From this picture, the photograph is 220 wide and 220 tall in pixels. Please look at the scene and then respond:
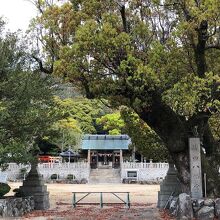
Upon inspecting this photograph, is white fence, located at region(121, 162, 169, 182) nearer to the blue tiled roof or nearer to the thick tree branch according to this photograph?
the blue tiled roof

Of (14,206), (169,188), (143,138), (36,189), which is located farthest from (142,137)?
(14,206)

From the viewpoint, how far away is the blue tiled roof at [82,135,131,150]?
4472 cm

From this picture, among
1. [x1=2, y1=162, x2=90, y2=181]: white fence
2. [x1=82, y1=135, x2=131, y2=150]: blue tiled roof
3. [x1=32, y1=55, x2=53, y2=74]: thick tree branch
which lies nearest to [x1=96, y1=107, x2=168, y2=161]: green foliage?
[x1=32, y1=55, x2=53, y2=74]: thick tree branch

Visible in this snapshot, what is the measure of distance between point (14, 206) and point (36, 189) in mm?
2511

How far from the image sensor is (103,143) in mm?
45094

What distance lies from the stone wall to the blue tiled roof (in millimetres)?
28670

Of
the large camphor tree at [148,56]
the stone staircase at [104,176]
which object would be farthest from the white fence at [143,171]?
the large camphor tree at [148,56]

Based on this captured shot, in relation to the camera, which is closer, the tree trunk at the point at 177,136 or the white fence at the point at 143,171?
the tree trunk at the point at 177,136

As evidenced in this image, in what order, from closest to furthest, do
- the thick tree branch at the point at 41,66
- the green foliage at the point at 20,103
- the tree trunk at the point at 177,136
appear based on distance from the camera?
the tree trunk at the point at 177,136
the green foliage at the point at 20,103
the thick tree branch at the point at 41,66

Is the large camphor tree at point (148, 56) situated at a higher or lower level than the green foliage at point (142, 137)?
higher

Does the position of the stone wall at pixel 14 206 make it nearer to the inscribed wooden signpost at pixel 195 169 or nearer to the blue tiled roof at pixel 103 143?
the inscribed wooden signpost at pixel 195 169

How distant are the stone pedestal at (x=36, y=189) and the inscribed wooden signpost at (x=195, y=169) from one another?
6450mm

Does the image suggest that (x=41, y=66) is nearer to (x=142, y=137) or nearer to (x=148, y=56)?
(x=148, y=56)

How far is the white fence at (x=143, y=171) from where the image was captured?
4091cm
